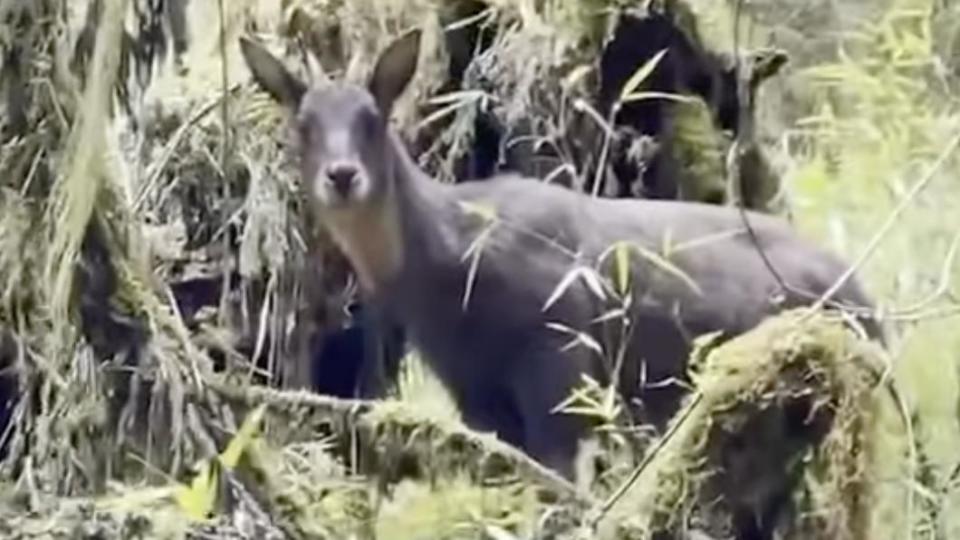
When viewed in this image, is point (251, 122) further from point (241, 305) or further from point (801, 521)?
point (801, 521)

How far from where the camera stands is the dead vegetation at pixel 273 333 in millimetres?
1882

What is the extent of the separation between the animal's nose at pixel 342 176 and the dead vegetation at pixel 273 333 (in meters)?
0.05

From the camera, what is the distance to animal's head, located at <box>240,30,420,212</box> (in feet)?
6.30

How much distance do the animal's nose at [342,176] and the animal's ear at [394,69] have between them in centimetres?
6

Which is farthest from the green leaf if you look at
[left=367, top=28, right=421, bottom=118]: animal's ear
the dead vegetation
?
[left=367, top=28, right=421, bottom=118]: animal's ear

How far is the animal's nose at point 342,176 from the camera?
6.31 ft

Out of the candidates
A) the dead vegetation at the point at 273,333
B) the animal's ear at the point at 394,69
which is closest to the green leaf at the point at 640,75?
the dead vegetation at the point at 273,333

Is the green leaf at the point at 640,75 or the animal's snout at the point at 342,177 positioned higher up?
the green leaf at the point at 640,75

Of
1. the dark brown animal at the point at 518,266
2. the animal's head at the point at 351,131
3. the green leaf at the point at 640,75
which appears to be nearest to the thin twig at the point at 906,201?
the dark brown animal at the point at 518,266

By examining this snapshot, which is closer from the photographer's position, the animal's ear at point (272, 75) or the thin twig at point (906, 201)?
the thin twig at point (906, 201)

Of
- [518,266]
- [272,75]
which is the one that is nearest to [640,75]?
[518,266]

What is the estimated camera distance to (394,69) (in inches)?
76.7

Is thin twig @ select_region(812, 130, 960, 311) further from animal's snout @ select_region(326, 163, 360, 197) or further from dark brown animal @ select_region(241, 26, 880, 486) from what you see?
animal's snout @ select_region(326, 163, 360, 197)

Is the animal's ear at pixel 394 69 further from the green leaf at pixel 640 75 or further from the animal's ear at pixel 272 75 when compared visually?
the green leaf at pixel 640 75
